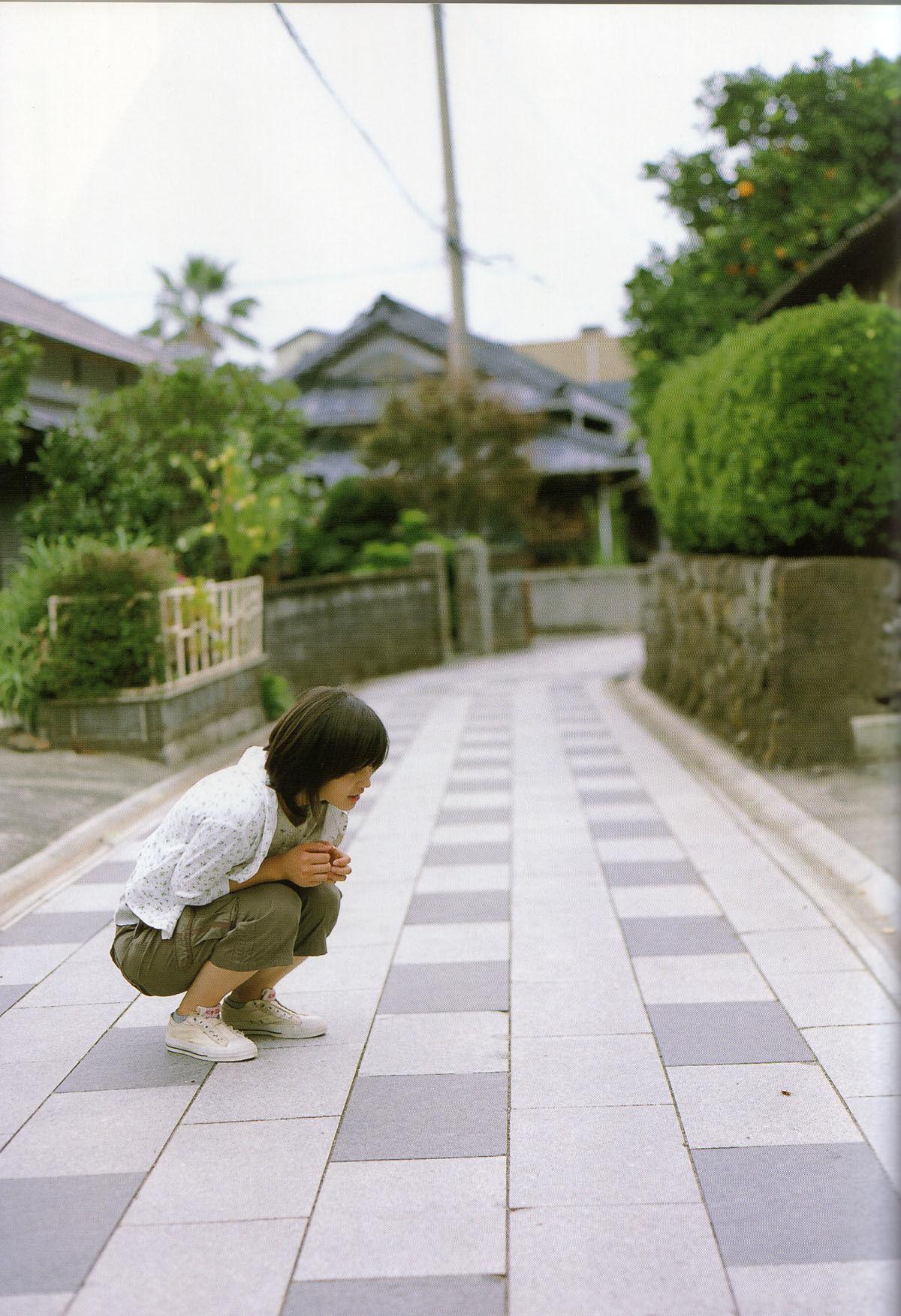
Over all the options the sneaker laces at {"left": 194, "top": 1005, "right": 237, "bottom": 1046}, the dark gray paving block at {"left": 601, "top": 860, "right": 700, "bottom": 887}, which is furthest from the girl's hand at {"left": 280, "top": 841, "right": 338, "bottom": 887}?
the dark gray paving block at {"left": 601, "top": 860, "right": 700, "bottom": 887}

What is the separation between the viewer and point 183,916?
345cm

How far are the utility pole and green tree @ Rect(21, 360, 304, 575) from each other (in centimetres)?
531

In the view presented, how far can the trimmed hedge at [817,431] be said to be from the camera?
7.72 meters

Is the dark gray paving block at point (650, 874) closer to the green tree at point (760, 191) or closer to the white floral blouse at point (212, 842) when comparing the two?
the white floral blouse at point (212, 842)

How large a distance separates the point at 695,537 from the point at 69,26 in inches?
310

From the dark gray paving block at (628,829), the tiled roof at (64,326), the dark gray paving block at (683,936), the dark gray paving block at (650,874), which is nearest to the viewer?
the dark gray paving block at (683,936)

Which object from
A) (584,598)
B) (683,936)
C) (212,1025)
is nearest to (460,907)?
(683,936)

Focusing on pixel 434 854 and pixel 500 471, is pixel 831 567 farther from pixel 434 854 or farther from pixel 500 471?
pixel 500 471

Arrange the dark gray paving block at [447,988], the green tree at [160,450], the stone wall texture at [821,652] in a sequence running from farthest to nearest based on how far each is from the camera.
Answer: the green tree at [160,450] → the stone wall texture at [821,652] → the dark gray paving block at [447,988]

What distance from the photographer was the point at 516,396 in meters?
25.9

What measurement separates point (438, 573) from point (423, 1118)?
1678 cm

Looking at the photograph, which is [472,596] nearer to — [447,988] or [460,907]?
[460,907]

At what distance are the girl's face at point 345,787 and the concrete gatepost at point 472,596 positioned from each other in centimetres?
1750


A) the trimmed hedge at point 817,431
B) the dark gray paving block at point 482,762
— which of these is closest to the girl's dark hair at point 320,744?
the trimmed hedge at point 817,431
